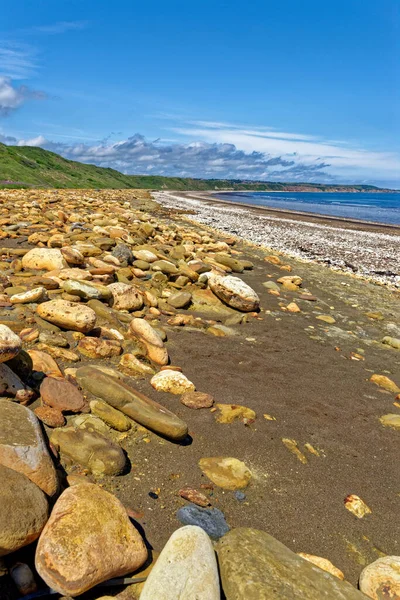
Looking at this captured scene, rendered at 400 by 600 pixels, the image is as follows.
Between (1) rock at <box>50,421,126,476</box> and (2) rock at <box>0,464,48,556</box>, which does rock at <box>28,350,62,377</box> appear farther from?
(2) rock at <box>0,464,48,556</box>

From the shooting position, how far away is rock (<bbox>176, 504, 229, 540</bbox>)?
131 inches

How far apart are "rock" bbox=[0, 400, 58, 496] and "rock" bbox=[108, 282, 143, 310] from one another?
4.35 m

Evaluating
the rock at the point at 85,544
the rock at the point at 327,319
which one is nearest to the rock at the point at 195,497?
the rock at the point at 85,544

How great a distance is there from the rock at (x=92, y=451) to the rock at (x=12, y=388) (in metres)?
0.53

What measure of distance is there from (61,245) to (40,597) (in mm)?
9639

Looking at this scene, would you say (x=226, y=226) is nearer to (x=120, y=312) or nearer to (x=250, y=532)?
(x=120, y=312)

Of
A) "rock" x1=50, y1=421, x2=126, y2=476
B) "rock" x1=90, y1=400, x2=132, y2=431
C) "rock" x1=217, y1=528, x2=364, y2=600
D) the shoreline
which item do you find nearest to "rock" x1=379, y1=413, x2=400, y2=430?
"rock" x1=217, y1=528, x2=364, y2=600

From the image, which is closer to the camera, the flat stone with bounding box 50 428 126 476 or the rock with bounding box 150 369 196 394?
the flat stone with bounding box 50 428 126 476

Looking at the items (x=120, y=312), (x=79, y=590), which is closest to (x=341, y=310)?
(x=120, y=312)

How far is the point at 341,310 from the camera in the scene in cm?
1091

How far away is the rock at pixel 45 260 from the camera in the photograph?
888cm

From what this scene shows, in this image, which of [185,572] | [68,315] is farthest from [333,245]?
[185,572]

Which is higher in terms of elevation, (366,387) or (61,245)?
(61,245)

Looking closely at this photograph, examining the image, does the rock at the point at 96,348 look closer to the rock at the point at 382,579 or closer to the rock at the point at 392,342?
the rock at the point at 382,579
